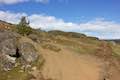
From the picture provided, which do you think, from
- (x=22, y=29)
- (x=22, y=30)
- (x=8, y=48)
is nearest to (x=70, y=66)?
(x=8, y=48)

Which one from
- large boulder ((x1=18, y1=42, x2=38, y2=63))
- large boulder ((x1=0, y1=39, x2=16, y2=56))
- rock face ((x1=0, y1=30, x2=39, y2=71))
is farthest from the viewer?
large boulder ((x1=18, y1=42, x2=38, y2=63))

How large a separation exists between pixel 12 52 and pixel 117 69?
20524 mm

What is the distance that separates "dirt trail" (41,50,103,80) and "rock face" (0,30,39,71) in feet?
9.72

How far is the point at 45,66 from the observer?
53438mm

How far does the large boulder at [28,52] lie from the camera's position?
2092 inches

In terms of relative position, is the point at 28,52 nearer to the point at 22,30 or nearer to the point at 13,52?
the point at 13,52

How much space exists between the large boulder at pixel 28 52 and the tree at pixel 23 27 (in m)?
14.3

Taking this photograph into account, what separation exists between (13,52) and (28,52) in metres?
2.48

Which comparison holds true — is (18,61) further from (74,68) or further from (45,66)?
(74,68)

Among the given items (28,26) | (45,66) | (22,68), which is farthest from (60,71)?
(28,26)

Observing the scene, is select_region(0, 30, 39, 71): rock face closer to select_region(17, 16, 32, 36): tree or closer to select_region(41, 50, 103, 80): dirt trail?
select_region(41, 50, 103, 80): dirt trail

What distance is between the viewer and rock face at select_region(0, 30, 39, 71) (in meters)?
51.6

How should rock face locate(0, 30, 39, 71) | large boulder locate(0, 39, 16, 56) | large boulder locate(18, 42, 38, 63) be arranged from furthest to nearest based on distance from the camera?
large boulder locate(18, 42, 38, 63) → large boulder locate(0, 39, 16, 56) → rock face locate(0, 30, 39, 71)

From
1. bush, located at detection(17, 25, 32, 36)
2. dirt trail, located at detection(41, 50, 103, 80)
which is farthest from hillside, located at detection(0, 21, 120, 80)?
bush, located at detection(17, 25, 32, 36)
